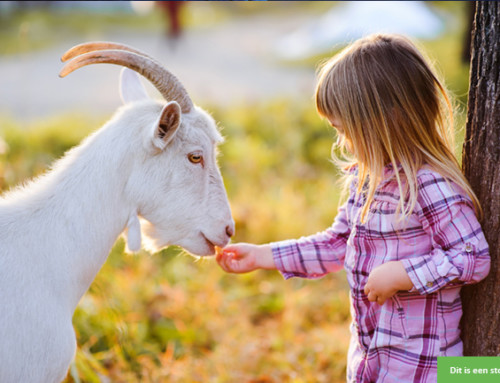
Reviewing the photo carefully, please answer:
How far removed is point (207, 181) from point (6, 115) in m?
7.65

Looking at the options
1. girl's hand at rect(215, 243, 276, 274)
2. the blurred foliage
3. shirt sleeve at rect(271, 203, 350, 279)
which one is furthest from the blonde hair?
the blurred foliage

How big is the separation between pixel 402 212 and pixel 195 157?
0.94 metres

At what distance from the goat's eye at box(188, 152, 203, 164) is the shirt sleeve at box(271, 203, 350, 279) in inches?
24.1

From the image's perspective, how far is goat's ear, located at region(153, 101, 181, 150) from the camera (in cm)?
200

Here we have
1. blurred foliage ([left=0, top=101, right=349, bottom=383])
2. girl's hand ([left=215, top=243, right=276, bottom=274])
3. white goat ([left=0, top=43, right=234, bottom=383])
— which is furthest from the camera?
blurred foliage ([left=0, top=101, right=349, bottom=383])

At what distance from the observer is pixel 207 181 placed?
2.32 metres

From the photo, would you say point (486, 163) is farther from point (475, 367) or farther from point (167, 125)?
point (167, 125)

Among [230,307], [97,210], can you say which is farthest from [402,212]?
[230,307]

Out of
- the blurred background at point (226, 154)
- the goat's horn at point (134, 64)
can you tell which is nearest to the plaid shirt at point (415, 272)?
the blurred background at point (226, 154)

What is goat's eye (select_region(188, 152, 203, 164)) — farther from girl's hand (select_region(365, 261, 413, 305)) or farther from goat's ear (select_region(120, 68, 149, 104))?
girl's hand (select_region(365, 261, 413, 305))

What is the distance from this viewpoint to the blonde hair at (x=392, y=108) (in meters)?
2.08

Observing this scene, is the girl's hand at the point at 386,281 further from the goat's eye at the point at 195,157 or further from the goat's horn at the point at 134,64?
the goat's horn at the point at 134,64

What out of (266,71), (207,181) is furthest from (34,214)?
(266,71)

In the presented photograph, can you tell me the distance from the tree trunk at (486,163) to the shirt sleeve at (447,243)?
16cm
